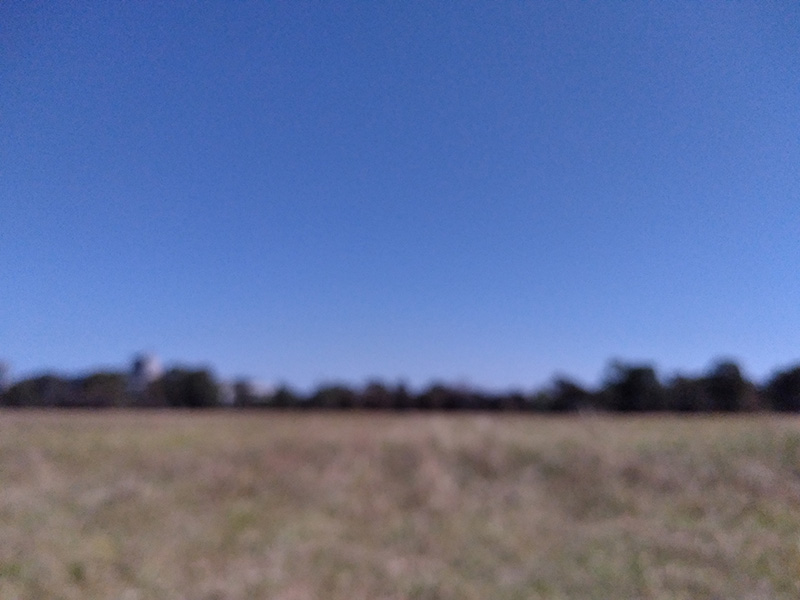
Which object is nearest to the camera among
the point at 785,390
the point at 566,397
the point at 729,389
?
the point at 785,390

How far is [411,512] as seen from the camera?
6.70 metres

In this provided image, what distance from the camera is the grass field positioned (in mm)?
4051

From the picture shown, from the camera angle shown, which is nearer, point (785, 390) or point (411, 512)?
point (785, 390)

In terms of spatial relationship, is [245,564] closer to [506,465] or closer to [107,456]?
[506,465]

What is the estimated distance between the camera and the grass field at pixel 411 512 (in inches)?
159

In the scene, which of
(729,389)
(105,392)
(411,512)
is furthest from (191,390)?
(729,389)

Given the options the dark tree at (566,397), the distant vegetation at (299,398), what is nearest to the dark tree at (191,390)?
the distant vegetation at (299,398)

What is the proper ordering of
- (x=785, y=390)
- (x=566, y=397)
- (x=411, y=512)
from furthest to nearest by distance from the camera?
(x=566, y=397)
(x=411, y=512)
(x=785, y=390)

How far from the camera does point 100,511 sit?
20.2 feet

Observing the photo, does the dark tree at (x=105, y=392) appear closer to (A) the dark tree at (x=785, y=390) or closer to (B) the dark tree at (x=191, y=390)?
(B) the dark tree at (x=191, y=390)

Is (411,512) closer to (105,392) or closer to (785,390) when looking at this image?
(785,390)

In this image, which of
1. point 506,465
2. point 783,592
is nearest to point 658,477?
point 506,465

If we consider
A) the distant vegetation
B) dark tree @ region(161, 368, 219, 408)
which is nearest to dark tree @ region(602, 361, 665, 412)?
the distant vegetation

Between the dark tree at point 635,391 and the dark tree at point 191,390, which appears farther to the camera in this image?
the dark tree at point 191,390
